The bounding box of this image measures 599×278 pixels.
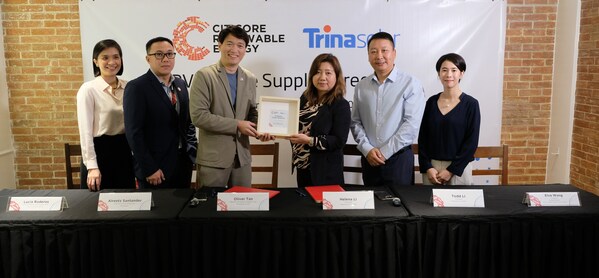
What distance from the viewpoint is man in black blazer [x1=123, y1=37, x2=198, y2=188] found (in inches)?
101

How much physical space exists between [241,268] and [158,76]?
1289 mm

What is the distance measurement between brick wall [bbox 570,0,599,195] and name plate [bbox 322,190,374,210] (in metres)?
2.47

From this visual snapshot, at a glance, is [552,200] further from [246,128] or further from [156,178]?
[156,178]

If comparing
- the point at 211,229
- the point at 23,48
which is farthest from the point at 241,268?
the point at 23,48

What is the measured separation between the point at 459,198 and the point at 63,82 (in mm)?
3228

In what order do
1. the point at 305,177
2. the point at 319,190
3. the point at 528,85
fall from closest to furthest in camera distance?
the point at 319,190, the point at 305,177, the point at 528,85

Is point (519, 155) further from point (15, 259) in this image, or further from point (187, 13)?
point (15, 259)

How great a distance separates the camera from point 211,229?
189 centimetres

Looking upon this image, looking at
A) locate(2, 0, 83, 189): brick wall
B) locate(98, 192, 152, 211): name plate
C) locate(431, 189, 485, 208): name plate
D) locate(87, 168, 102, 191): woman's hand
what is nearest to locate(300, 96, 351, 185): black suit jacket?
locate(431, 189, 485, 208): name plate

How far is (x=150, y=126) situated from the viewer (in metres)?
2.61

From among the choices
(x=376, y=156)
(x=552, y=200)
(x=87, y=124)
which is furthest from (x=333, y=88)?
(x=87, y=124)

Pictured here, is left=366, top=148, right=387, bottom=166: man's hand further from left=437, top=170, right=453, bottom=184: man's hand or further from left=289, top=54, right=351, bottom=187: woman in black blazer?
left=437, top=170, right=453, bottom=184: man's hand

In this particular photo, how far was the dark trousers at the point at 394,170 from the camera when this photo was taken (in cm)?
282

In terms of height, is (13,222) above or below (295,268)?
above
